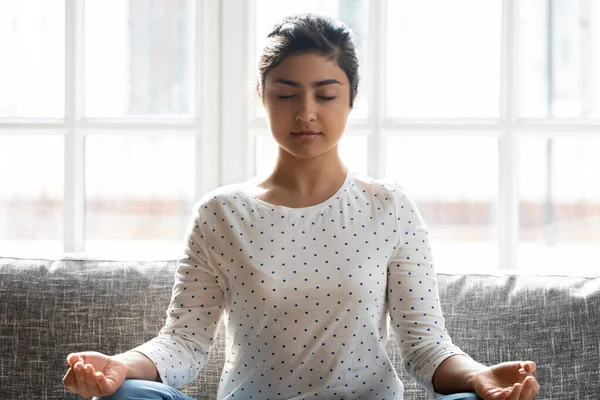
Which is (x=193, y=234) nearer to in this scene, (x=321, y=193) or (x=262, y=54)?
(x=321, y=193)

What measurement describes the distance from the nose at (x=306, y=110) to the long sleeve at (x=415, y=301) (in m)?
0.25

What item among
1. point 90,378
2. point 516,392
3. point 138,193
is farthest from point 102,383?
point 138,193

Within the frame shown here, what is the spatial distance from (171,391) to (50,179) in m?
1.18

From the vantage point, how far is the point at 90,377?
1455mm

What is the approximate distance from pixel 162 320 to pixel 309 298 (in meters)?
0.47

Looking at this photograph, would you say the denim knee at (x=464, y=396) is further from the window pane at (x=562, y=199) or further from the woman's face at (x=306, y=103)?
the window pane at (x=562, y=199)

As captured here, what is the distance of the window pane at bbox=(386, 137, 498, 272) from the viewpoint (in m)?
2.46

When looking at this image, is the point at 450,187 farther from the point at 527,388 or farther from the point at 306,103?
the point at 527,388

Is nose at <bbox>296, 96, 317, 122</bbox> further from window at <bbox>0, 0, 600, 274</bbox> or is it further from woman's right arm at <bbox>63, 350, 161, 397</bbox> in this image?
window at <bbox>0, 0, 600, 274</bbox>

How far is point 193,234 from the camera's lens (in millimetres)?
1831

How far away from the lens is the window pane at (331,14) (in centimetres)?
242

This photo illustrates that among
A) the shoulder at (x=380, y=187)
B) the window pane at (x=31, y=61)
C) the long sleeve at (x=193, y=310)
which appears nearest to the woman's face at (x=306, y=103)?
the shoulder at (x=380, y=187)

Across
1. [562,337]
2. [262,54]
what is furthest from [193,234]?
[562,337]

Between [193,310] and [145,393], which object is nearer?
[145,393]
